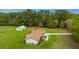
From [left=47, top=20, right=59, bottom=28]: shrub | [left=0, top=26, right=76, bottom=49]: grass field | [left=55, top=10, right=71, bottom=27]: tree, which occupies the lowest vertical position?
[left=0, top=26, right=76, bottom=49]: grass field

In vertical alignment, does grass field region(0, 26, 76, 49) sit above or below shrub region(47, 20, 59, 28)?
below

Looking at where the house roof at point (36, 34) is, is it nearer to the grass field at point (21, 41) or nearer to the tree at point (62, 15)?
the grass field at point (21, 41)

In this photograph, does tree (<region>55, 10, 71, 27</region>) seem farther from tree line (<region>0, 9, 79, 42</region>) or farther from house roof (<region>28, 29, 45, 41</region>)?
house roof (<region>28, 29, 45, 41</region>)

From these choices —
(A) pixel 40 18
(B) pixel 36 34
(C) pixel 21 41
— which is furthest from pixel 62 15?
(C) pixel 21 41

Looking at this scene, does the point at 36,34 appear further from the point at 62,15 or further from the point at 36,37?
the point at 62,15

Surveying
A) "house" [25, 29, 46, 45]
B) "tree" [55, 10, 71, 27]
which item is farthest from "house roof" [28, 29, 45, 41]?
"tree" [55, 10, 71, 27]

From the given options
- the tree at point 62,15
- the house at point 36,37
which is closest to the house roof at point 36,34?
the house at point 36,37
